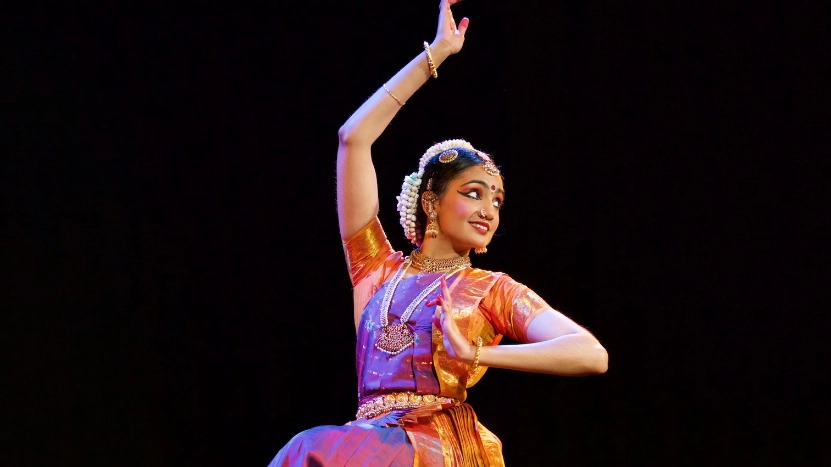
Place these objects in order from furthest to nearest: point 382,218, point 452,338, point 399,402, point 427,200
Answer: point 382,218, point 427,200, point 399,402, point 452,338

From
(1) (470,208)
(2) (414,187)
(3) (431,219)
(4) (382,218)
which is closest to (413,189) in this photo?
(2) (414,187)

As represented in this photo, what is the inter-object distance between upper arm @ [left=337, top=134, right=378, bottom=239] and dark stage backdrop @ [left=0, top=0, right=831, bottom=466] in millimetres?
961

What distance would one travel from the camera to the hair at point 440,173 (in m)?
2.15

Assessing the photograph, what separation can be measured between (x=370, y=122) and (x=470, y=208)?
0.31 metres

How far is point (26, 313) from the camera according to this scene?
9.21 feet

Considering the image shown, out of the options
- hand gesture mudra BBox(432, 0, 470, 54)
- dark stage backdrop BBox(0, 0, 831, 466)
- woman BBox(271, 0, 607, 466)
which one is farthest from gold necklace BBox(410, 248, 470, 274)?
dark stage backdrop BBox(0, 0, 831, 466)

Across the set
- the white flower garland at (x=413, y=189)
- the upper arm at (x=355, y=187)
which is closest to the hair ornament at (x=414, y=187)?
the white flower garland at (x=413, y=189)

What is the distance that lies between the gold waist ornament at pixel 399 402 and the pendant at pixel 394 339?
0.10 m

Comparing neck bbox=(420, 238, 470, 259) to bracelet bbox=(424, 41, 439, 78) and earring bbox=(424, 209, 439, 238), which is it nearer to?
earring bbox=(424, 209, 439, 238)

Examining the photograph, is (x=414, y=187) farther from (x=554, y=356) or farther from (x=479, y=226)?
(x=554, y=356)

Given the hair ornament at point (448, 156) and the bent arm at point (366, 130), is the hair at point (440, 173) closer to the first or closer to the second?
the hair ornament at point (448, 156)

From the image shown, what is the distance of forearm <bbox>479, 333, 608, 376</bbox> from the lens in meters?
1.65

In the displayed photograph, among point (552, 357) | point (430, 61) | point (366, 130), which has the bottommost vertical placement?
point (552, 357)

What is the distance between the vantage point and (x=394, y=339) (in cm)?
192
